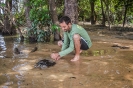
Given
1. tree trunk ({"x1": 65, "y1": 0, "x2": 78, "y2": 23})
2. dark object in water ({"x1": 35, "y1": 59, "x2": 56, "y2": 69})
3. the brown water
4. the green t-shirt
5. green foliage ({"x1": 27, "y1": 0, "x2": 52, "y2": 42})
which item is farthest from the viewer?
green foliage ({"x1": 27, "y1": 0, "x2": 52, "y2": 42})

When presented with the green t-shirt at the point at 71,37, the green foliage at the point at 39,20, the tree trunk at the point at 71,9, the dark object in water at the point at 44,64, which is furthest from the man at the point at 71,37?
the green foliage at the point at 39,20

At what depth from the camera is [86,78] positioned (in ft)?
12.7

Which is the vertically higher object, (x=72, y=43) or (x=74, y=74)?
(x=72, y=43)

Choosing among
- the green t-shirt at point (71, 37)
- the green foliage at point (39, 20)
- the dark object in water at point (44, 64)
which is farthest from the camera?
the green foliage at point (39, 20)

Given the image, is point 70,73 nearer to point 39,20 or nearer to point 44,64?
point 44,64

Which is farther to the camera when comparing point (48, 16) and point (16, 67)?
point (48, 16)

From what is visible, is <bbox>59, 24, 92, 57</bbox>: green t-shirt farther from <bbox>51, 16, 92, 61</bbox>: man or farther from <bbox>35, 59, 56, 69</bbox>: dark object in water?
<bbox>35, 59, 56, 69</bbox>: dark object in water

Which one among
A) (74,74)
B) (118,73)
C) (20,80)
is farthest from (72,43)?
(20,80)

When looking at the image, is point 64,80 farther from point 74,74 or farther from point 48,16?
point 48,16

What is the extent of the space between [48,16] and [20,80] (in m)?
4.66

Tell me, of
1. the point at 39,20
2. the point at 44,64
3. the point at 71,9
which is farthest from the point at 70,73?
the point at 39,20

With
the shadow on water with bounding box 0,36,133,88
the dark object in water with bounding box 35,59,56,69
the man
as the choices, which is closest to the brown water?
the shadow on water with bounding box 0,36,133,88

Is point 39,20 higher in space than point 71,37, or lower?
higher

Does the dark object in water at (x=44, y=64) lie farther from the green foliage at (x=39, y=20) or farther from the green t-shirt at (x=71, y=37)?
the green foliage at (x=39, y=20)
